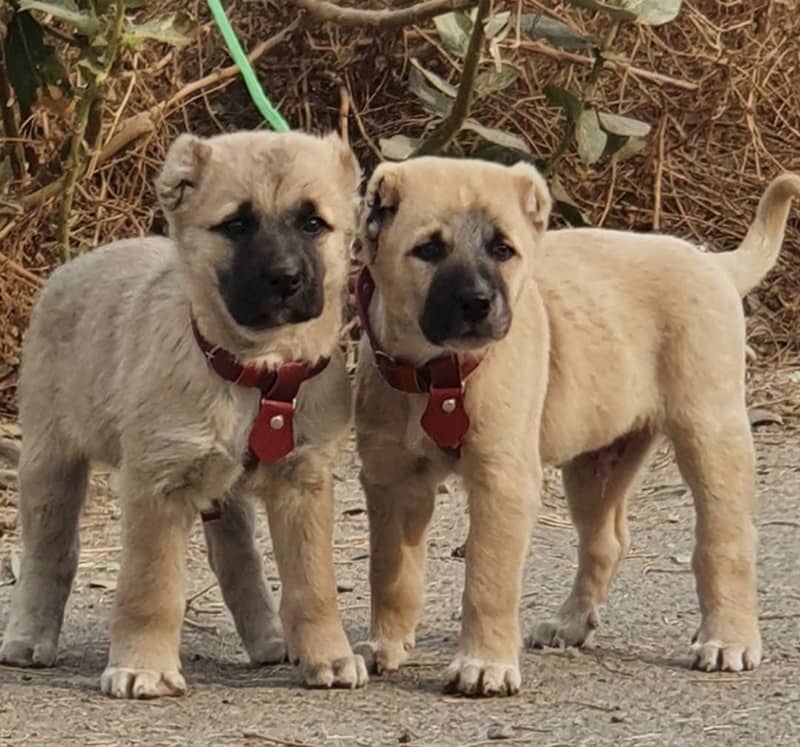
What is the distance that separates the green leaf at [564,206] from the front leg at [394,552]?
3038 mm

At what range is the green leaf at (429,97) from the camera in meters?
7.65

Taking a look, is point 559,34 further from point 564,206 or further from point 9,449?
point 9,449

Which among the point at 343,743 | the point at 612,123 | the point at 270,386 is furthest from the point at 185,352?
the point at 612,123

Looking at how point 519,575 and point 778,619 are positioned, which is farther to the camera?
point 778,619

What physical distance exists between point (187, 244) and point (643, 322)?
130 centimetres

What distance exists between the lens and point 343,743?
443cm

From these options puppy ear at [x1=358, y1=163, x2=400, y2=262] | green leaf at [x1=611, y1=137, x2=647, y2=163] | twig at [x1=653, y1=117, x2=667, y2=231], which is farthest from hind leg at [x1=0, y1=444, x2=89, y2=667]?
twig at [x1=653, y1=117, x2=667, y2=231]

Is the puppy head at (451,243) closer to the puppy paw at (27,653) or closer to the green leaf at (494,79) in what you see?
the puppy paw at (27,653)

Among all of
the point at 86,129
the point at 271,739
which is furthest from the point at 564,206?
the point at 271,739

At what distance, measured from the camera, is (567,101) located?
299 inches

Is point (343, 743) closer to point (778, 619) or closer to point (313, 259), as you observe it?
point (313, 259)

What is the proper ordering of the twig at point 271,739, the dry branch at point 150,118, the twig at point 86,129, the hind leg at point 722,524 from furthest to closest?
the dry branch at point 150,118
the twig at point 86,129
the hind leg at point 722,524
the twig at point 271,739

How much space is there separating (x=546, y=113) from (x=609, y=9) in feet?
6.46

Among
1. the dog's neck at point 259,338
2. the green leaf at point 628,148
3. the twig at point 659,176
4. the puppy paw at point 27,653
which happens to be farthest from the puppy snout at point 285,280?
the twig at point 659,176
